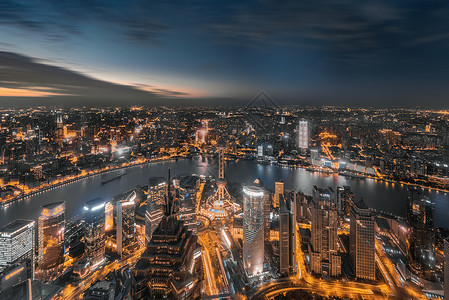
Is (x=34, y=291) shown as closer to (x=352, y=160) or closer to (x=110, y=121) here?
(x=352, y=160)

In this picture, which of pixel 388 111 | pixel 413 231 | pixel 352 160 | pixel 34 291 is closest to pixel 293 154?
pixel 352 160

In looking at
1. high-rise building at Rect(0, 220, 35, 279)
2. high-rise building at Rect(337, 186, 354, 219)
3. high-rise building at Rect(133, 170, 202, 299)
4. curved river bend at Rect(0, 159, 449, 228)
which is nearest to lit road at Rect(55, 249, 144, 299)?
high-rise building at Rect(0, 220, 35, 279)

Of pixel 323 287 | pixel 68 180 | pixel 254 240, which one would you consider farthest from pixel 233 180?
pixel 68 180

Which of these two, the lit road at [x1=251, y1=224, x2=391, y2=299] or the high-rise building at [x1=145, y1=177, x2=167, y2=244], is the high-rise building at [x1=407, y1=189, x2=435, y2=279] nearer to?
the lit road at [x1=251, y1=224, x2=391, y2=299]

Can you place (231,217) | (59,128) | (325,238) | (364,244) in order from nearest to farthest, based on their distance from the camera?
1. (364,244)
2. (325,238)
3. (231,217)
4. (59,128)

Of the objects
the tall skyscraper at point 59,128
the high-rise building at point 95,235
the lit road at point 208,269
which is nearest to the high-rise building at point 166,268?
the lit road at point 208,269

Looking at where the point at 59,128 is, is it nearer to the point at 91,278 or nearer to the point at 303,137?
the point at 91,278

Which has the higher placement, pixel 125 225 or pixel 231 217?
pixel 125 225

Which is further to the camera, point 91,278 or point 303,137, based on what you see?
point 303,137
